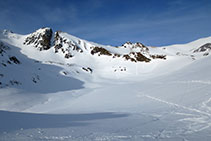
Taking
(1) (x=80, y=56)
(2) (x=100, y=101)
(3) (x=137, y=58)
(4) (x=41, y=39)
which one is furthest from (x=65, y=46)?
(2) (x=100, y=101)

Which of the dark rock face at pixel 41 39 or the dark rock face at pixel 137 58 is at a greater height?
the dark rock face at pixel 41 39

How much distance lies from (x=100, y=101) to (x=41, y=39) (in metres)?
68.4

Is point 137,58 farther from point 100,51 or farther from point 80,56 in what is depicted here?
point 80,56

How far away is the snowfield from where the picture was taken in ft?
18.9

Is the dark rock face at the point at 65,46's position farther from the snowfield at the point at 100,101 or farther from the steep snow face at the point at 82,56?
the snowfield at the point at 100,101

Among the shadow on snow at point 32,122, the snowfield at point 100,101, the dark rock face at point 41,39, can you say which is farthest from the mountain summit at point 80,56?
the shadow on snow at point 32,122

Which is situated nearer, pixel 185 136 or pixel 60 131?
pixel 185 136

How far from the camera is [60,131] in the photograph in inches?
232

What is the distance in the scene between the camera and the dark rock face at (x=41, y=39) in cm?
6898

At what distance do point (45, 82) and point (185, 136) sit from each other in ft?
93.7

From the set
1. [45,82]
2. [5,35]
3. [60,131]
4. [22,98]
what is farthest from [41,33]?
[60,131]

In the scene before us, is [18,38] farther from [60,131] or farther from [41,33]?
[60,131]

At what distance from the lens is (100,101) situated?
52.1 feet

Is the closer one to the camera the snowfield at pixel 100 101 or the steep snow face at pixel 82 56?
the snowfield at pixel 100 101
